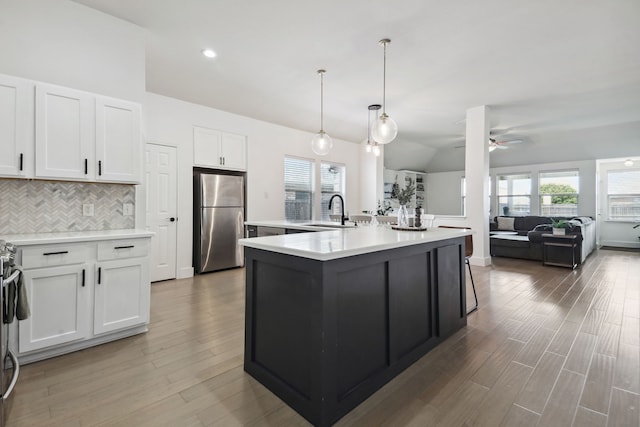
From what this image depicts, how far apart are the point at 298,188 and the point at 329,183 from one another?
98cm

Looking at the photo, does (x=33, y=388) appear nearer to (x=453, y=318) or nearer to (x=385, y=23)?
(x=453, y=318)

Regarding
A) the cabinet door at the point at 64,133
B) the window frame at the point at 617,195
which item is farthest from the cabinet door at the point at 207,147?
the window frame at the point at 617,195

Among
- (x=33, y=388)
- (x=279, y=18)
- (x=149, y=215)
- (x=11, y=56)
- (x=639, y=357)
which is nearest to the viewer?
(x=33, y=388)

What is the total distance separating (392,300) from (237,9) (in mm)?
2787

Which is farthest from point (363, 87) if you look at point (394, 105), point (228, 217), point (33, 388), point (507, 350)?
point (33, 388)

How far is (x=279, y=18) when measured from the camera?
282 centimetres

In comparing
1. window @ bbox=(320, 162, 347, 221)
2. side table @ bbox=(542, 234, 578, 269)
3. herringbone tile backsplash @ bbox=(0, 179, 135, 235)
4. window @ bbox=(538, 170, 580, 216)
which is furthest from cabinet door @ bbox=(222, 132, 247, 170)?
window @ bbox=(538, 170, 580, 216)

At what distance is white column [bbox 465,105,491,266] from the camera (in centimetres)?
535

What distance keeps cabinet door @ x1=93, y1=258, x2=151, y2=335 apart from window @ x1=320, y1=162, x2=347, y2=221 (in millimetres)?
4579

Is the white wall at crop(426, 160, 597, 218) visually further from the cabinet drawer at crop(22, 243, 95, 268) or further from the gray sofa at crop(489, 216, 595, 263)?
the cabinet drawer at crop(22, 243, 95, 268)

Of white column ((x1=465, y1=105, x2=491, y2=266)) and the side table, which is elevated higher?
white column ((x1=465, y1=105, x2=491, y2=266))

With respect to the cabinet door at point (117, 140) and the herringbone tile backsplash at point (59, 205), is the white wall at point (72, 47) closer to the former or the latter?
the cabinet door at point (117, 140)

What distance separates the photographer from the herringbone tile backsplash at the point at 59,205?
245 cm

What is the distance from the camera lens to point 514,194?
9.08m
